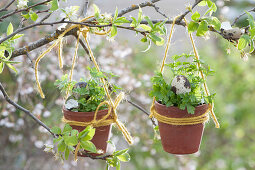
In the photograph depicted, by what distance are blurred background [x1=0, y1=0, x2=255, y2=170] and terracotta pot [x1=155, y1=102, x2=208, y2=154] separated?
2.71ft

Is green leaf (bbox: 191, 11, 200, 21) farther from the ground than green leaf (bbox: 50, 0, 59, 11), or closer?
closer

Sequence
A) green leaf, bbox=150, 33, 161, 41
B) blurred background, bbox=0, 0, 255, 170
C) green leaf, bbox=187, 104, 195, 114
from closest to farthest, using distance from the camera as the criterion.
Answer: green leaf, bbox=150, 33, 161, 41, green leaf, bbox=187, 104, 195, 114, blurred background, bbox=0, 0, 255, 170

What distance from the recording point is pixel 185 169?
8.71 ft

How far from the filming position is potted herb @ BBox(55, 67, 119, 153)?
3.25ft

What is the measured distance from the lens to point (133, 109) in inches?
102

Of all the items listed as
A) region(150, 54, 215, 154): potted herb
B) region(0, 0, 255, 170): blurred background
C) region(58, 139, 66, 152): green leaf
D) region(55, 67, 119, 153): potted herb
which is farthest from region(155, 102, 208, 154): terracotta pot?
region(0, 0, 255, 170): blurred background

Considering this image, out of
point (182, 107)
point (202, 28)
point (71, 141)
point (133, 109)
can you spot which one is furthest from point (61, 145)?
point (133, 109)

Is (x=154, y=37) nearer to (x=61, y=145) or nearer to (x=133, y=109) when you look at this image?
(x=61, y=145)

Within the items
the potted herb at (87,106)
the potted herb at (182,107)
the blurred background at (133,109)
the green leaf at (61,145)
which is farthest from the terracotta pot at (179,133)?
the blurred background at (133,109)

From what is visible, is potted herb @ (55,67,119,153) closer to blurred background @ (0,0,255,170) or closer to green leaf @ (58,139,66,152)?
green leaf @ (58,139,66,152)

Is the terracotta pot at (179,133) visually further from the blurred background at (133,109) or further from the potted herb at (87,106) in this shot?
the blurred background at (133,109)

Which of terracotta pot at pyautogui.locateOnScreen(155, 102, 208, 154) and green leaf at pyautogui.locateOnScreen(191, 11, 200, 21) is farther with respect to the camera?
terracotta pot at pyautogui.locateOnScreen(155, 102, 208, 154)

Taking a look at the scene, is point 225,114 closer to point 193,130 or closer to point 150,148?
point 150,148

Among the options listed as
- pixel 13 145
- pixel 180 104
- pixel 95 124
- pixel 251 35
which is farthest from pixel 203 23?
pixel 13 145
